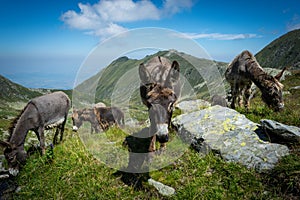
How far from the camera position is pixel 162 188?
567 cm

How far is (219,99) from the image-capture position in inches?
706

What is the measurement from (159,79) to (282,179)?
4771mm

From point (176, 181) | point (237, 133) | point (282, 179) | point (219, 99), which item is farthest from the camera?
point (219, 99)

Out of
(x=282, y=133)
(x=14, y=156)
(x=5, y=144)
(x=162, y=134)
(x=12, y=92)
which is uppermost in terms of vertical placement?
(x=162, y=134)

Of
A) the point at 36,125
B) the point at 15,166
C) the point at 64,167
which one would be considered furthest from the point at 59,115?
the point at 64,167

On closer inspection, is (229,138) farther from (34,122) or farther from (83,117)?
(83,117)

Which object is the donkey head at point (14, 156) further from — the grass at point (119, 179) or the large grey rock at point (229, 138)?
the large grey rock at point (229, 138)

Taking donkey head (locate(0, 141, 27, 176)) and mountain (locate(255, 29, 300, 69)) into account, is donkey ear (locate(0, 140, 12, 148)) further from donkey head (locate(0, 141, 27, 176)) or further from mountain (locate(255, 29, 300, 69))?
mountain (locate(255, 29, 300, 69))

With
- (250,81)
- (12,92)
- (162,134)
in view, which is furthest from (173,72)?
(12,92)

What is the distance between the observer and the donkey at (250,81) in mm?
9625

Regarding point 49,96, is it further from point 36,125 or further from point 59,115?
point 36,125

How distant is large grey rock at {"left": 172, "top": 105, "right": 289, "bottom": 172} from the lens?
578cm

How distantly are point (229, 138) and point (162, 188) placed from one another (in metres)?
2.90

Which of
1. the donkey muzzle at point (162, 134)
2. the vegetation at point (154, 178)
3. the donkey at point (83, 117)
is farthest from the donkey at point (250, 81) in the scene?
the donkey at point (83, 117)
